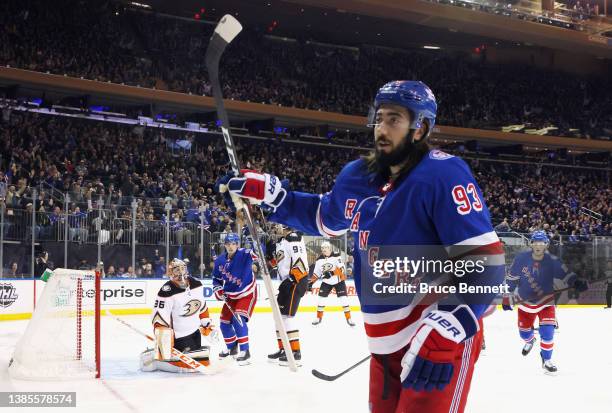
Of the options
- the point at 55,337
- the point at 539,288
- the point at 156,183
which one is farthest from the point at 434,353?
the point at 156,183

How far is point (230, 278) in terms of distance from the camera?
28.2 feet

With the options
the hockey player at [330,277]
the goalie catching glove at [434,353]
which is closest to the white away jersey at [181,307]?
the hockey player at [330,277]

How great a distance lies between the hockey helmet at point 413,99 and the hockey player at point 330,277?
10.6 metres

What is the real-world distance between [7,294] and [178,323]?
6.34m

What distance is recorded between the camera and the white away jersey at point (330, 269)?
13.1 m

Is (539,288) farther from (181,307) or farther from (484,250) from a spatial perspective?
(484,250)

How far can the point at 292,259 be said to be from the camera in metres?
8.91

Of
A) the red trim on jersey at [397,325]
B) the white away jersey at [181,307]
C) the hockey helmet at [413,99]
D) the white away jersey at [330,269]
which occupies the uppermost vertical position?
the hockey helmet at [413,99]

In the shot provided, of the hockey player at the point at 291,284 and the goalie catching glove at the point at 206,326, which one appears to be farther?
the hockey player at the point at 291,284

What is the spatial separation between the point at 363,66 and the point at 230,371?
73.5 feet

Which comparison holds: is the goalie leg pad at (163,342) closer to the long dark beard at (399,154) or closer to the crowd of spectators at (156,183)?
the crowd of spectators at (156,183)

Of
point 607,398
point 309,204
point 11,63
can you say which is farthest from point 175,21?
point 309,204

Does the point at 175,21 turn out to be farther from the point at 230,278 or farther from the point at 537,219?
the point at 230,278

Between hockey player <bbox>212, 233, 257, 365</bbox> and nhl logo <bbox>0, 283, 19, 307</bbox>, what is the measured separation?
18.8ft
